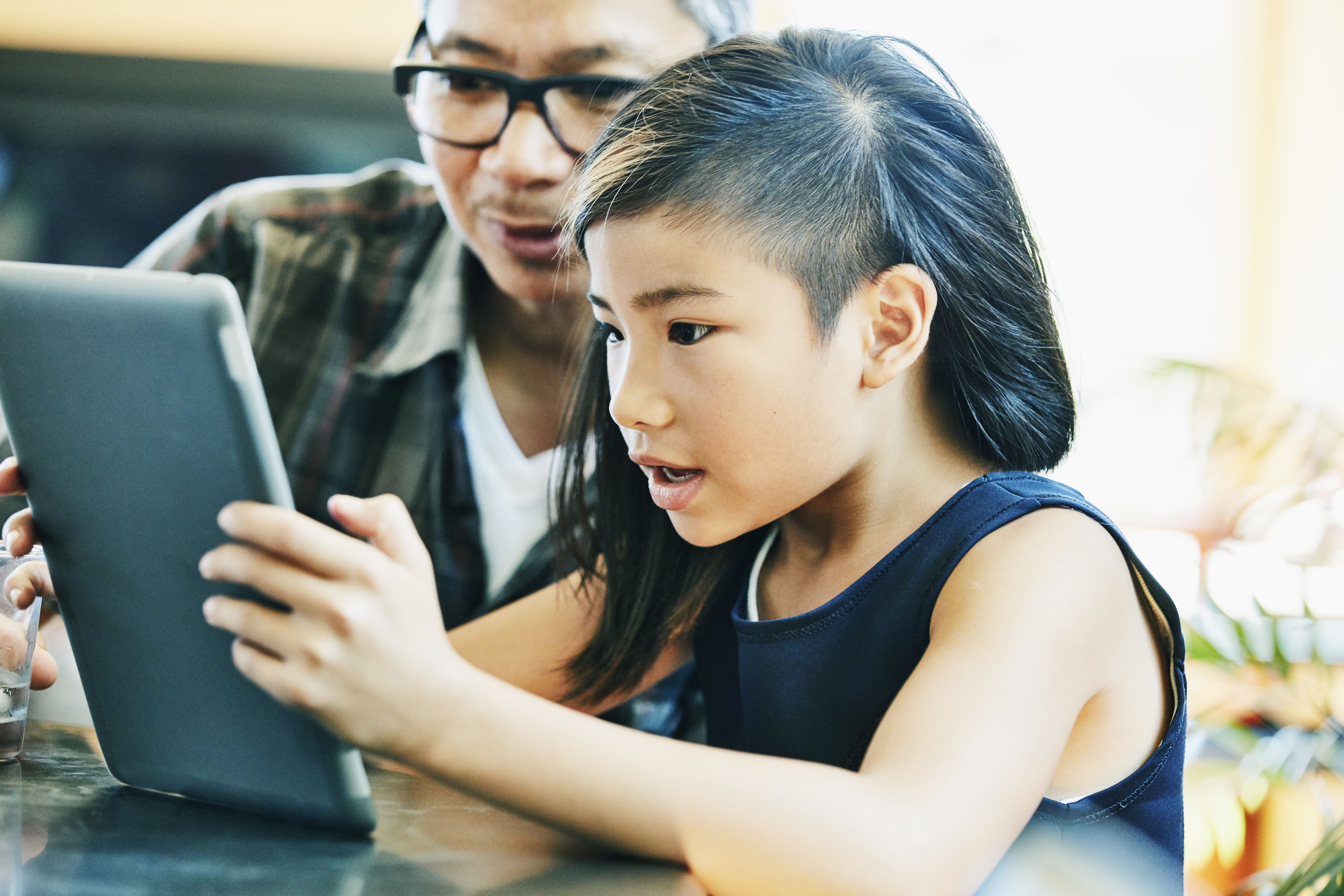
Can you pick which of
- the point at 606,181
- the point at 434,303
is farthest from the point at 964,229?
the point at 434,303

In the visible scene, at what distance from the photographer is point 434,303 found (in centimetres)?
131

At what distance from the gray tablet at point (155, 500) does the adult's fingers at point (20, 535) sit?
→ 4.9 inches

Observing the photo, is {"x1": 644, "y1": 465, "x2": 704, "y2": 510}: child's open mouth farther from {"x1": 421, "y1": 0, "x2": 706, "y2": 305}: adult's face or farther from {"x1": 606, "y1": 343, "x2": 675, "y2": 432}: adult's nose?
{"x1": 421, "y1": 0, "x2": 706, "y2": 305}: adult's face

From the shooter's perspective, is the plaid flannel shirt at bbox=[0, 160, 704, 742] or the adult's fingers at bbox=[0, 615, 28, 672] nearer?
the adult's fingers at bbox=[0, 615, 28, 672]

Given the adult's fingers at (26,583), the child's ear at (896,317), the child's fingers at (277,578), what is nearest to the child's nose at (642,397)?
the child's ear at (896,317)

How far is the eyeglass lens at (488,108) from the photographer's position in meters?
1.05

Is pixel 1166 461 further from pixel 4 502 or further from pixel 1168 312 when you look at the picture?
pixel 4 502

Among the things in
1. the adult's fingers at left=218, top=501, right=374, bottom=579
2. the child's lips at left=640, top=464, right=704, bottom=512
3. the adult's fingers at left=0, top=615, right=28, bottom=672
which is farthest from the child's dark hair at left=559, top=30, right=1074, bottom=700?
the adult's fingers at left=0, top=615, right=28, bottom=672

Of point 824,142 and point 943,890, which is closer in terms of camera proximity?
point 943,890

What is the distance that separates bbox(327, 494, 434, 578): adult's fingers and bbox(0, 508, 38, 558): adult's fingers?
292mm

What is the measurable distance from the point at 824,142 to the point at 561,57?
1.28 ft

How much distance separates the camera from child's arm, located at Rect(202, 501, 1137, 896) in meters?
0.47

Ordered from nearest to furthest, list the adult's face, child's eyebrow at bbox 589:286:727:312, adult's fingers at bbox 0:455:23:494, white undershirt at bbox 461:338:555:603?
1. adult's fingers at bbox 0:455:23:494
2. child's eyebrow at bbox 589:286:727:312
3. the adult's face
4. white undershirt at bbox 461:338:555:603

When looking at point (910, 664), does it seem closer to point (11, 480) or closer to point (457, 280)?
point (11, 480)
